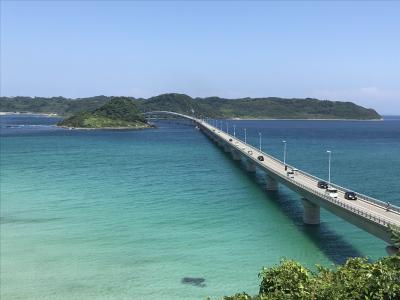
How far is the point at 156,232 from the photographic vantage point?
58938 millimetres

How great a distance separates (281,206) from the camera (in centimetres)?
7769

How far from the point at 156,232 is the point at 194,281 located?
53.5 feet

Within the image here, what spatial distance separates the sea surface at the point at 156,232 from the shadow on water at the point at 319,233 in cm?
12

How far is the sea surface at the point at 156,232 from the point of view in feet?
143

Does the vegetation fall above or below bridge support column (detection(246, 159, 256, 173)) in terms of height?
above

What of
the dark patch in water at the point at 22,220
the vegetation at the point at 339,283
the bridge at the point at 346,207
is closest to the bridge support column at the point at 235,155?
the bridge at the point at 346,207

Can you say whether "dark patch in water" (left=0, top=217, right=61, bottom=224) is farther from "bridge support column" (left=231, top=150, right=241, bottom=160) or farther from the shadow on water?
"bridge support column" (left=231, top=150, right=241, bottom=160)

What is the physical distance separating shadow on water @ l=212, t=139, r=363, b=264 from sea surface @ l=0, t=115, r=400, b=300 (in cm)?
12

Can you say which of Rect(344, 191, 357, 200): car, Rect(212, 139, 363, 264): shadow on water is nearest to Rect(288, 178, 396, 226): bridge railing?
Rect(344, 191, 357, 200): car

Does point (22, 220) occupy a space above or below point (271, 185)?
below

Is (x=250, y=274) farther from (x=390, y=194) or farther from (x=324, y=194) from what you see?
(x=390, y=194)

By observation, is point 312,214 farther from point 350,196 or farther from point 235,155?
point 235,155

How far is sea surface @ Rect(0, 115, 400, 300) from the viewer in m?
43.6

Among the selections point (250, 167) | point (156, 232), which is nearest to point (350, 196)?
point (156, 232)
